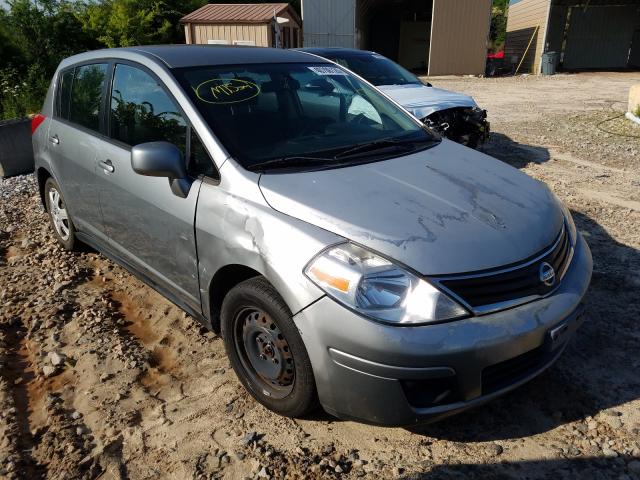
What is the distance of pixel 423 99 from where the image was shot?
281 inches

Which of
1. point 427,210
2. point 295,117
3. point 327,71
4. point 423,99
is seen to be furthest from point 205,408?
point 423,99

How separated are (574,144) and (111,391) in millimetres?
8383

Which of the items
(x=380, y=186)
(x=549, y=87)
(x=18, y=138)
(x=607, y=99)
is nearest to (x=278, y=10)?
(x=549, y=87)

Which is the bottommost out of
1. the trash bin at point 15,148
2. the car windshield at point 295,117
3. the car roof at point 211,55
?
the trash bin at point 15,148

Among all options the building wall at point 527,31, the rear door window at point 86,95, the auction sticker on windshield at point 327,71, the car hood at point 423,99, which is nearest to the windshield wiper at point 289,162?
the auction sticker on windshield at point 327,71

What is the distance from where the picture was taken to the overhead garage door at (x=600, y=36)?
1013 inches

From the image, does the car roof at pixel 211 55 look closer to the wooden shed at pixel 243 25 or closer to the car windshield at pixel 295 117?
the car windshield at pixel 295 117

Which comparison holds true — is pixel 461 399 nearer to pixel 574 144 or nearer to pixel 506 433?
pixel 506 433

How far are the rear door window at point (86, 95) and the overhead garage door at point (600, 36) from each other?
27436 mm

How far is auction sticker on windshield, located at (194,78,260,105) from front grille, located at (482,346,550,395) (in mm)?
2025

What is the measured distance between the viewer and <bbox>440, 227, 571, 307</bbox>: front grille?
219 cm

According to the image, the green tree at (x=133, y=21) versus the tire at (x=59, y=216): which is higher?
the green tree at (x=133, y=21)

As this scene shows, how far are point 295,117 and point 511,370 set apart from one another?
1.89m

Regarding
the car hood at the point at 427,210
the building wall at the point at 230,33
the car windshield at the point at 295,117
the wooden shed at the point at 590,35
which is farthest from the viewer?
the wooden shed at the point at 590,35
